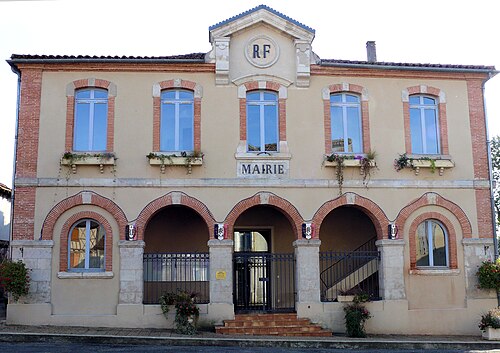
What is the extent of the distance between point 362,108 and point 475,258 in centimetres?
534

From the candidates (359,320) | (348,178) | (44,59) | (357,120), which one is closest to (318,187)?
(348,178)

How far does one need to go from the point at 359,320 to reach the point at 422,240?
327 centimetres

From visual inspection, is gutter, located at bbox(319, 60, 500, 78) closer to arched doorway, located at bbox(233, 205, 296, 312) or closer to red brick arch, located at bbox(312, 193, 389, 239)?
red brick arch, located at bbox(312, 193, 389, 239)

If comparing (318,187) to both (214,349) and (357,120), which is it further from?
(214,349)

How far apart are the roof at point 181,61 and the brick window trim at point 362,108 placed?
63 centimetres

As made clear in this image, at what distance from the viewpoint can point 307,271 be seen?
17359 millimetres

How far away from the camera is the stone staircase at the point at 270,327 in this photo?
16367 mm

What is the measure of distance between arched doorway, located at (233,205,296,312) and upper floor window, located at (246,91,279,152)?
195cm

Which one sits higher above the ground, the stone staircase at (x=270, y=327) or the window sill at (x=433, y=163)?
the window sill at (x=433, y=163)

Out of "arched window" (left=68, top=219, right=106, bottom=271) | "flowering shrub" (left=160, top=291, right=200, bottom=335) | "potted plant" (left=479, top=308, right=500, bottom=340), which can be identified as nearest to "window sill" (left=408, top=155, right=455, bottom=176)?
"potted plant" (left=479, top=308, right=500, bottom=340)

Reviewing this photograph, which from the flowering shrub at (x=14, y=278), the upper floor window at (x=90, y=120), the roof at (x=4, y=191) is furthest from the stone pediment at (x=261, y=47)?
the roof at (x=4, y=191)

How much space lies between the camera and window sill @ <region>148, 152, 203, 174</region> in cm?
1722

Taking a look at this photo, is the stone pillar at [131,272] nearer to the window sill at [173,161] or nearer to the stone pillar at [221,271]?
the stone pillar at [221,271]

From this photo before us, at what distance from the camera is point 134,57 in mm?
17641
